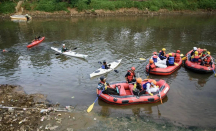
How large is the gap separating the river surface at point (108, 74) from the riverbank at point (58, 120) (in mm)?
472

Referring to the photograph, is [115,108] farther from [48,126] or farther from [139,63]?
[139,63]

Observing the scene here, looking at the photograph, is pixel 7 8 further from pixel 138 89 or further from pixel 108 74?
pixel 138 89

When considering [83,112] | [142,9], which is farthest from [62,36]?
[142,9]

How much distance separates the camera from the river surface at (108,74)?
8.38 metres

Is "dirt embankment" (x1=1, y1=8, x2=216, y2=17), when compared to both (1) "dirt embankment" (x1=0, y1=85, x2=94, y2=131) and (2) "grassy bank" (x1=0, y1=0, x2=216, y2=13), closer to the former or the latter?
(2) "grassy bank" (x1=0, y1=0, x2=216, y2=13)

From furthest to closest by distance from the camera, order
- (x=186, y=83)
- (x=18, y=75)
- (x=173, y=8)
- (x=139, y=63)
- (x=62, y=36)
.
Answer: (x=173, y=8) < (x=62, y=36) < (x=139, y=63) < (x=18, y=75) < (x=186, y=83)

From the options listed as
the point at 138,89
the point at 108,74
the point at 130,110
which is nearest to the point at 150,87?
the point at 138,89

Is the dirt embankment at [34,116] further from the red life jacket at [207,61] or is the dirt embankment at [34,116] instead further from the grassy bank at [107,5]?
the grassy bank at [107,5]

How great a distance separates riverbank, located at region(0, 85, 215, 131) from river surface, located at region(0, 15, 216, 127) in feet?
1.55

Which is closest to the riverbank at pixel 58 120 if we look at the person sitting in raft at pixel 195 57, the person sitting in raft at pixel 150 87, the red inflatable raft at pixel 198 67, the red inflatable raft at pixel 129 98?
the red inflatable raft at pixel 129 98

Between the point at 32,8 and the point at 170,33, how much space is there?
1251 inches

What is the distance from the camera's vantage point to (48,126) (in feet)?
23.1

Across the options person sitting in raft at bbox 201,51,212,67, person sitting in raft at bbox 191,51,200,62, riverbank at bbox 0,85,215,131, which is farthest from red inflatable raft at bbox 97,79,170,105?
person sitting in raft at bbox 191,51,200,62

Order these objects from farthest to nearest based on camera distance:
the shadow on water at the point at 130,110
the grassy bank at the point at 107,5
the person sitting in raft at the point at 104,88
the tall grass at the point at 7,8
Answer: the grassy bank at the point at 107,5
the tall grass at the point at 7,8
the person sitting in raft at the point at 104,88
the shadow on water at the point at 130,110
